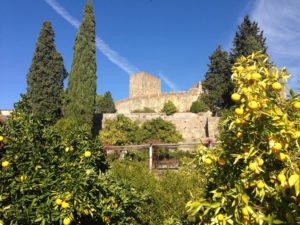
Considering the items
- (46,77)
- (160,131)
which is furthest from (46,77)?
(160,131)

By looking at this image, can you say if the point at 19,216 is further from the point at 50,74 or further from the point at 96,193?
the point at 50,74

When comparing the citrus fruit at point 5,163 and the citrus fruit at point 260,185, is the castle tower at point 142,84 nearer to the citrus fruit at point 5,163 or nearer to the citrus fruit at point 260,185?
the citrus fruit at point 5,163

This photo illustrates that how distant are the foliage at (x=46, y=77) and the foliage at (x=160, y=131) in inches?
299

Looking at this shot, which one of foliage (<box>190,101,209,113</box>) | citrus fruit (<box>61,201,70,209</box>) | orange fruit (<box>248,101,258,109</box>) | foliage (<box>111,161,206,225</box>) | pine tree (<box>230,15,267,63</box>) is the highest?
pine tree (<box>230,15,267,63</box>)

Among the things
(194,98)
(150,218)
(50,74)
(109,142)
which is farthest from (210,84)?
(150,218)

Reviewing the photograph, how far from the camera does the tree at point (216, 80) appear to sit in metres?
23.4

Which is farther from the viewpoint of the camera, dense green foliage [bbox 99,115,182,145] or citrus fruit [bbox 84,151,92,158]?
dense green foliage [bbox 99,115,182,145]

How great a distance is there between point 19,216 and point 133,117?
73.1ft

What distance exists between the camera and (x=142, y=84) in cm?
4075

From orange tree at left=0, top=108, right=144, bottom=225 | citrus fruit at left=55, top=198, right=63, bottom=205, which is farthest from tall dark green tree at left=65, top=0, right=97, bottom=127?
citrus fruit at left=55, top=198, right=63, bottom=205

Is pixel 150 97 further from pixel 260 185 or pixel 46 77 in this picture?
pixel 260 185

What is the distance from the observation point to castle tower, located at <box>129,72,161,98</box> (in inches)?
1604

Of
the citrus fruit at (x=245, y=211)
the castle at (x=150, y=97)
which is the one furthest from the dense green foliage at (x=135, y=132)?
Result: the citrus fruit at (x=245, y=211)

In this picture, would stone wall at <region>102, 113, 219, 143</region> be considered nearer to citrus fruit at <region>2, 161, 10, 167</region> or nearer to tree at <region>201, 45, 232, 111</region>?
tree at <region>201, 45, 232, 111</region>
